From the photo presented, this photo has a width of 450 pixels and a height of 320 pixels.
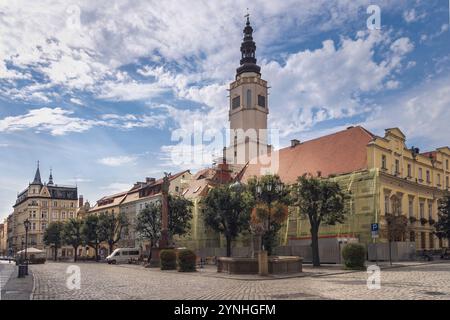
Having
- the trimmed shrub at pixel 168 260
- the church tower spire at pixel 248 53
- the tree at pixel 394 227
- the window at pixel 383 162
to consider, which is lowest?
the trimmed shrub at pixel 168 260

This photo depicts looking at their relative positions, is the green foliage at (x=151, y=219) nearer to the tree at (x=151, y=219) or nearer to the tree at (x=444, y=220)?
the tree at (x=151, y=219)

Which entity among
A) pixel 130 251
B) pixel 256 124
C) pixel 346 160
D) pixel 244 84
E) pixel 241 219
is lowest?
pixel 130 251

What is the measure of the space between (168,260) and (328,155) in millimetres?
27846

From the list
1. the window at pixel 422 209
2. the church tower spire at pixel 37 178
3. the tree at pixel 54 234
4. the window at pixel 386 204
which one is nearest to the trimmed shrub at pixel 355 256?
the window at pixel 386 204

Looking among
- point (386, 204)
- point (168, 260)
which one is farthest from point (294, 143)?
point (168, 260)

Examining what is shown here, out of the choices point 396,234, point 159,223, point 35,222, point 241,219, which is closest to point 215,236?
point 159,223

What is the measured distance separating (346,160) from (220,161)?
116ft

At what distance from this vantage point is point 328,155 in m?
56.6

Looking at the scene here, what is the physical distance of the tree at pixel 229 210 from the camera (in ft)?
156

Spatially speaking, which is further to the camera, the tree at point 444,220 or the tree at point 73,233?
the tree at point 73,233

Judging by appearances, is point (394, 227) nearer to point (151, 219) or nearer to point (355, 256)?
point (355, 256)

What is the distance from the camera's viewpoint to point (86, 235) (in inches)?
2963

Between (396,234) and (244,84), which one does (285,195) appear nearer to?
(396,234)

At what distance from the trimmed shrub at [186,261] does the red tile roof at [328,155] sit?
24557 millimetres
